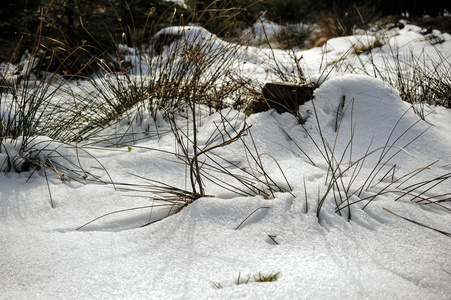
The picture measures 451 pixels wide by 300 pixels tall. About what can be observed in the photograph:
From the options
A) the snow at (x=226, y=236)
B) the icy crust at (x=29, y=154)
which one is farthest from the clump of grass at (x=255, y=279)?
the icy crust at (x=29, y=154)

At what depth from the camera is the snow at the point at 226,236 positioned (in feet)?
3.48

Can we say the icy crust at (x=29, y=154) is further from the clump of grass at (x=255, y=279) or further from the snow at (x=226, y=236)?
the clump of grass at (x=255, y=279)

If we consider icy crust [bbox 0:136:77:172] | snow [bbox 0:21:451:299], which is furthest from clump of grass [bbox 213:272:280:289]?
icy crust [bbox 0:136:77:172]

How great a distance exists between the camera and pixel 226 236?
1.29 m

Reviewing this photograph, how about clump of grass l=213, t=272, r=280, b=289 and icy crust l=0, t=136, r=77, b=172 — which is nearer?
clump of grass l=213, t=272, r=280, b=289

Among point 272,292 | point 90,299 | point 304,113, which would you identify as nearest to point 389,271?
point 272,292

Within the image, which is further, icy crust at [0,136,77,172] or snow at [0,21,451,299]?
icy crust at [0,136,77,172]

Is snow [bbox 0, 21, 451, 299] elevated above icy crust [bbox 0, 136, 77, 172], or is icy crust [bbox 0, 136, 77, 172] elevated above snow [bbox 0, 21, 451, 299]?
icy crust [bbox 0, 136, 77, 172]

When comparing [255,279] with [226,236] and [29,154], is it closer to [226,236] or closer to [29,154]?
[226,236]

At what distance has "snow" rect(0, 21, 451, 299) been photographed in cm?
106

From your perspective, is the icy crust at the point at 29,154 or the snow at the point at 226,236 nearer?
the snow at the point at 226,236

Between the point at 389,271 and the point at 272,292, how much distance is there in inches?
13.9

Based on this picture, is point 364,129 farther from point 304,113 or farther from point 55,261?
point 55,261

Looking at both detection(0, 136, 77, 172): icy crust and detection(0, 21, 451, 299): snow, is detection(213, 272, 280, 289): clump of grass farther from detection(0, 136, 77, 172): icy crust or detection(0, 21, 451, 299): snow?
detection(0, 136, 77, 172): icy crust
